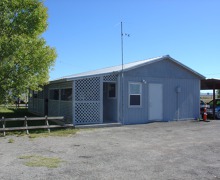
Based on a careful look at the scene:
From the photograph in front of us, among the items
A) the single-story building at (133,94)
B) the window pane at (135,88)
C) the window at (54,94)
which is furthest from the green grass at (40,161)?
the window at (54,94)

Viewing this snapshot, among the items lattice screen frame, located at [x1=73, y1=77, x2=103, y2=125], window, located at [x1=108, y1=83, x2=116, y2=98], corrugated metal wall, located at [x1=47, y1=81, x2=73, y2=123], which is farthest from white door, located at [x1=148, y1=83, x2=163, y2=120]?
corrugated metal wall, located at [x1=47, y1=81, x2=73, y2=123]

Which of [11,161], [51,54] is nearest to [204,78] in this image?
[51,54]

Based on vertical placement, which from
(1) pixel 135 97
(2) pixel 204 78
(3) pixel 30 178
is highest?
(2) pixel 204 78

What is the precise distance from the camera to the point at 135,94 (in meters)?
17.4

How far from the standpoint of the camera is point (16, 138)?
39.1 feet

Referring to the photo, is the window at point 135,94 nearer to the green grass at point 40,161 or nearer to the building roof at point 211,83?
the building roof at point 211,83

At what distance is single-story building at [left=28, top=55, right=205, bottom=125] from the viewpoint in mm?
16062

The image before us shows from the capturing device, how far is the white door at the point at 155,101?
18000 mm

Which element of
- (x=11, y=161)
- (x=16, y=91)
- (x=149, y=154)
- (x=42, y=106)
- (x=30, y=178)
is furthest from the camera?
(x=42, y=106)

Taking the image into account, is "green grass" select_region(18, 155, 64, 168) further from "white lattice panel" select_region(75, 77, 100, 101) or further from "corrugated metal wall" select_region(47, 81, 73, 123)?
"white lattice panel" select_region(75, 77, 100, 101)

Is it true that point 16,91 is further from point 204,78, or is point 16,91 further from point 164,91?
point 204,78

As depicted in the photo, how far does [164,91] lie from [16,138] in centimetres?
978

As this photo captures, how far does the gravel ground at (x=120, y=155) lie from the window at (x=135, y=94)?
3.97m

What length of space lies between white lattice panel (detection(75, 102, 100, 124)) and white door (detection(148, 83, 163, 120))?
348cm
